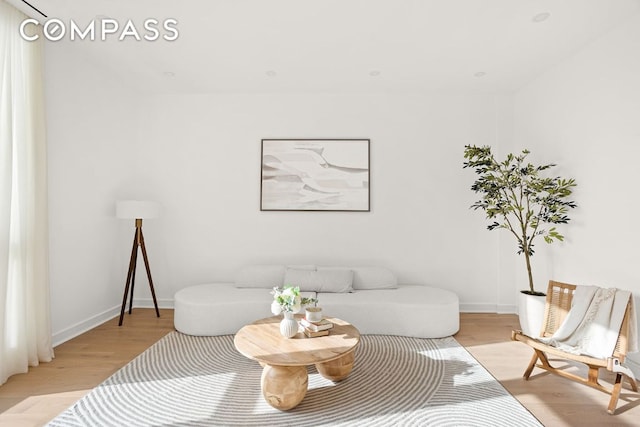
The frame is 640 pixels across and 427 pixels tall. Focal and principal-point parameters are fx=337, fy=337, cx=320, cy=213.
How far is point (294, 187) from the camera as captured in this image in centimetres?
460

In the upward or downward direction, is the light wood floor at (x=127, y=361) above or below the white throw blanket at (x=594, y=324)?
below

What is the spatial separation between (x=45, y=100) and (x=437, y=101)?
4401 millimetres

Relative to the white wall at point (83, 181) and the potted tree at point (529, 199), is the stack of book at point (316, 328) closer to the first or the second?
the potted tree at point (529, 199)

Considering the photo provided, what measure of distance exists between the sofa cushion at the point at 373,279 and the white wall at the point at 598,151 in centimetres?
177

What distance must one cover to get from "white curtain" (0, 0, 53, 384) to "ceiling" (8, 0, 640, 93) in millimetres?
450

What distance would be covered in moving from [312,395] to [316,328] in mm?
459

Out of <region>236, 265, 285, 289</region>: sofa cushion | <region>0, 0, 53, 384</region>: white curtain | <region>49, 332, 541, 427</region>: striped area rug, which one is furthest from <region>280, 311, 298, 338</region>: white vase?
<region>0, 0, 53, 384</region>: white curtain

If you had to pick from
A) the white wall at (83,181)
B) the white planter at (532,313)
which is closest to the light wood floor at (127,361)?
the white planter at (532,313)

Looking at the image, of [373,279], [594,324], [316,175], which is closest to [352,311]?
[373,279]

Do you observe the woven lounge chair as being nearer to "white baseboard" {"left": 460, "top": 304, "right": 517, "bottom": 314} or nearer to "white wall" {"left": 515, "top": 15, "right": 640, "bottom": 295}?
"white wall" {"left": 515, "top": 15, "right": 640, "bottom": 295}

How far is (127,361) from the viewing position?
9.71ft

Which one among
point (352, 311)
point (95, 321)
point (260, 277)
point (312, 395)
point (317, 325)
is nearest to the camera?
point (312, 395)

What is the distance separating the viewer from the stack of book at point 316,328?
8.53ft

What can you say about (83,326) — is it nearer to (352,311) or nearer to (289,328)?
(289,328)
